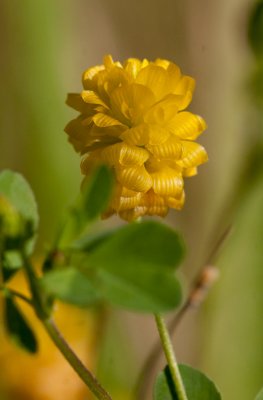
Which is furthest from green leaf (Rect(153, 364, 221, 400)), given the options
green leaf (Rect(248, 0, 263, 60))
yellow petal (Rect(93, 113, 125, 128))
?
green leaf (Rect(248, 0, 263, 60))

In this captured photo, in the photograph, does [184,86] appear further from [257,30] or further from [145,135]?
[257,30]

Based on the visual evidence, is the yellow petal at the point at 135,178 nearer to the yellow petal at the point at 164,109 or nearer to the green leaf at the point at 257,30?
the yellow petal at the point at 164,109

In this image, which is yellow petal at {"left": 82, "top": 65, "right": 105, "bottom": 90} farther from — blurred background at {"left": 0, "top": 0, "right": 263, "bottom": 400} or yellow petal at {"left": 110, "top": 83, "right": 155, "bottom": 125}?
blurred background at {"left": 0, "top": 0, "right": 263, "bottom": 400}

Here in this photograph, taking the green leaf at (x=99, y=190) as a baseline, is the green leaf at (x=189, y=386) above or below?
below

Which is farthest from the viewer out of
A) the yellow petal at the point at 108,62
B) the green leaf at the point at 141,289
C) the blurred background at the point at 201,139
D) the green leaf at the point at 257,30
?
the blurred background at the point at 201,139

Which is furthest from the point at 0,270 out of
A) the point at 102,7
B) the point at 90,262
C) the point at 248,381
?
the point at 102,7

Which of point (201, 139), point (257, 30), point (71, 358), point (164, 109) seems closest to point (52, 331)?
→ point (71, 358)

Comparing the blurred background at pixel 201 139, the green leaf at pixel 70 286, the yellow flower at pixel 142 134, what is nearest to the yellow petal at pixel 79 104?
the yellow flower at pixel 142 134
